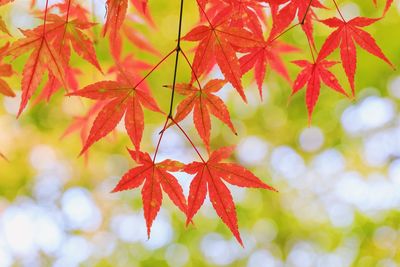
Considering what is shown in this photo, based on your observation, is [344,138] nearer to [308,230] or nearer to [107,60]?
[308,230]

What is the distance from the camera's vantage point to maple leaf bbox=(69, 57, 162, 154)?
0.71 meters

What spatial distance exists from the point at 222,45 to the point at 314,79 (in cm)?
21

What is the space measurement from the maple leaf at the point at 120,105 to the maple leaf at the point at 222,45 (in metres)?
0.10

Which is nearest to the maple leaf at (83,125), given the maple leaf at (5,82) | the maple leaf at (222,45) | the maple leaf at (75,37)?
the maple leaf at (5,82)

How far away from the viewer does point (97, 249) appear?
10.4 feet

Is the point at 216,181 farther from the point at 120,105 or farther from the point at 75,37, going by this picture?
Answer: the point at 75,37

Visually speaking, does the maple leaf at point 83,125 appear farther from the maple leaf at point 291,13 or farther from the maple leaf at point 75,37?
the maple leaf at point 291,13

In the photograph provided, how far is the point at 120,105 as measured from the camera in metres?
0.74

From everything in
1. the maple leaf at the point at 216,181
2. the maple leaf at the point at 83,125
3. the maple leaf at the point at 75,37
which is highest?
the maple leaf at the point at 75,37

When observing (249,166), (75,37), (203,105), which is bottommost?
(249,166)

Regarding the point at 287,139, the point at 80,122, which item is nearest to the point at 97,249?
the point at 287,139

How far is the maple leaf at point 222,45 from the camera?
0.69 meters

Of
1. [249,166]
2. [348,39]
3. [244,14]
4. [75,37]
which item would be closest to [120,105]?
[75,37]

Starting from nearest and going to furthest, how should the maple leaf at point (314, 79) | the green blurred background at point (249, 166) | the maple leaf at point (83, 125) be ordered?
the maple leaf at point (314, 79), the maple leaf at point (83, 125), the green blurred background at point (249, 166)
